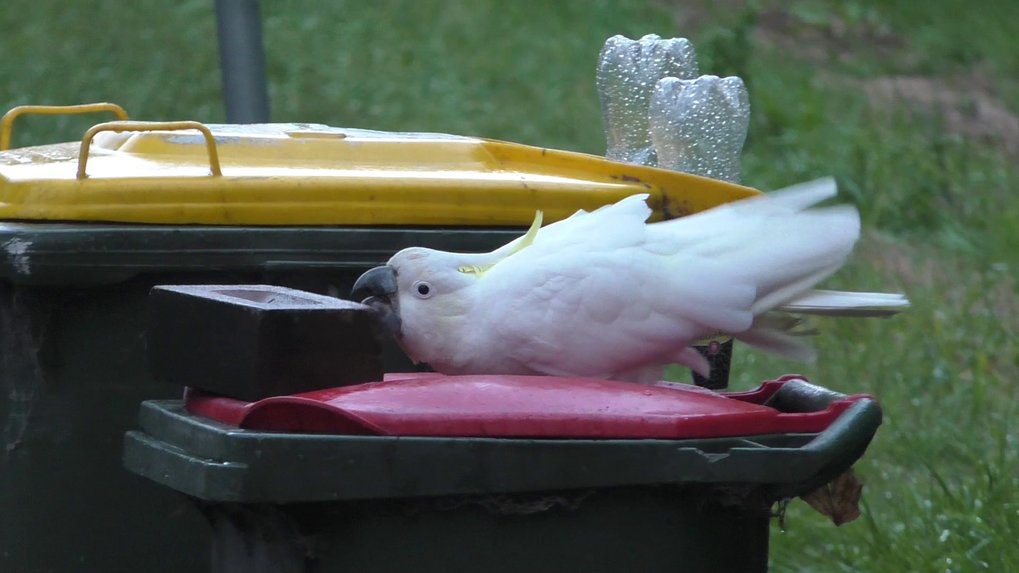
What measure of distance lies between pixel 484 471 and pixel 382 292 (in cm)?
47

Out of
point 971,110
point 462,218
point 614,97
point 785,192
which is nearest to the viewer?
point 785,192

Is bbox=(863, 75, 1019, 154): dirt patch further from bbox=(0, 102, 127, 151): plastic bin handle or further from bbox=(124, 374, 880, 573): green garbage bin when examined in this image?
bbox=(124, 374, 880, 573): green garbage bin

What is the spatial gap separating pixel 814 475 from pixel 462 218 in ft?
2.89

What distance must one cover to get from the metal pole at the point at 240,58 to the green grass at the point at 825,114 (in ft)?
6.57

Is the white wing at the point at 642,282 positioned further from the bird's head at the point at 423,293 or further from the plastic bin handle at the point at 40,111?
the plastic bin handle at the point at 40,111

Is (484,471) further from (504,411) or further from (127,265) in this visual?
(127,265)

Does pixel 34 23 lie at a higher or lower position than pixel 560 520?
higher

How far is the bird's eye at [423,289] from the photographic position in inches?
87.0

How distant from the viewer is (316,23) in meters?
10.1

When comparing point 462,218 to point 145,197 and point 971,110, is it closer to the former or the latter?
point 145,197

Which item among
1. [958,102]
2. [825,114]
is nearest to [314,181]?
[825,114]

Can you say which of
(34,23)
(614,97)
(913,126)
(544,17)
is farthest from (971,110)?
(614,97)

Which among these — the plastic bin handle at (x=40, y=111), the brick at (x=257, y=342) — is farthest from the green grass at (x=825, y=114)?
the plastic bin handle at (x=40, y=111)

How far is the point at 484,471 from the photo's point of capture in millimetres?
1853
